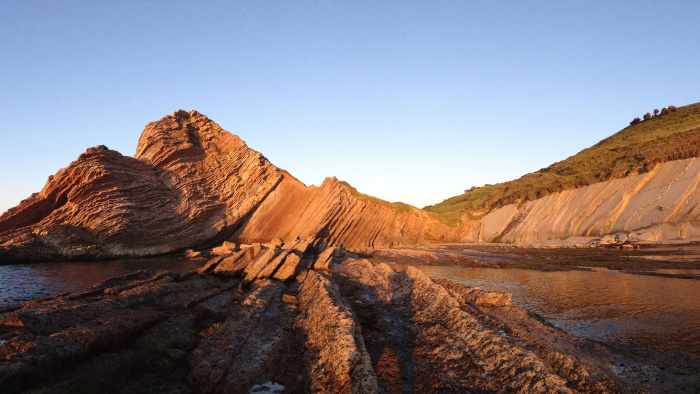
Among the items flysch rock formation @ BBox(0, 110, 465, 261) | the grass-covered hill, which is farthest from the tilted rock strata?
the grass-covered hill

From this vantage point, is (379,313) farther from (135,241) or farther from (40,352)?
(135,241)

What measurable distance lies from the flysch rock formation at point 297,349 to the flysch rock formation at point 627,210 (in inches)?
1070

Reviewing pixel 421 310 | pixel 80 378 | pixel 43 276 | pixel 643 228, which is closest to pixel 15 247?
pixel 43 276

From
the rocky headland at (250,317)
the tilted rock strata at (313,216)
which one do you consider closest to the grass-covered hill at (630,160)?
the rocky headland at (250,317)

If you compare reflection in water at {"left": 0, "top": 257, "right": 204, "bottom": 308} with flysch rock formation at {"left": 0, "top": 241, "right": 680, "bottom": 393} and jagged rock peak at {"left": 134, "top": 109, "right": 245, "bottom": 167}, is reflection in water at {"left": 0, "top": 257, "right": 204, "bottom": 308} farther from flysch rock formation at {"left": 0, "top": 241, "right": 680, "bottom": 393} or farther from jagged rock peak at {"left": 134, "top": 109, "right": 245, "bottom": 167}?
jagged rock peak at {"left": 134, "top": 109, "right": 245, "bottom": 167}

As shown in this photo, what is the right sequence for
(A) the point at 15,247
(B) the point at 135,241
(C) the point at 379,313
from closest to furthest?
(C) the point at 379,313 → (A) the point at 15,247 → (B) the point at 135,241

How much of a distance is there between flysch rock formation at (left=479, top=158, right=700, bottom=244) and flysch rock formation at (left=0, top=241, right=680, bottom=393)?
27184mm

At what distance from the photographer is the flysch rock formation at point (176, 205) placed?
26.6m

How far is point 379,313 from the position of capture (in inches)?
420

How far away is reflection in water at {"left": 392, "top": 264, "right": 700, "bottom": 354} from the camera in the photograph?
805 cm

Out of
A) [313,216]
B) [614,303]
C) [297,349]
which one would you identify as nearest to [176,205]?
[313,216]

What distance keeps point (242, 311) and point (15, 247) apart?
85.6ft

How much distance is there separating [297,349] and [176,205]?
28452 millimetres

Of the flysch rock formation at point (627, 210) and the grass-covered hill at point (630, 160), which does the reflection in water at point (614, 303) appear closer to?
the flysch rock formation at point (627, 210)
